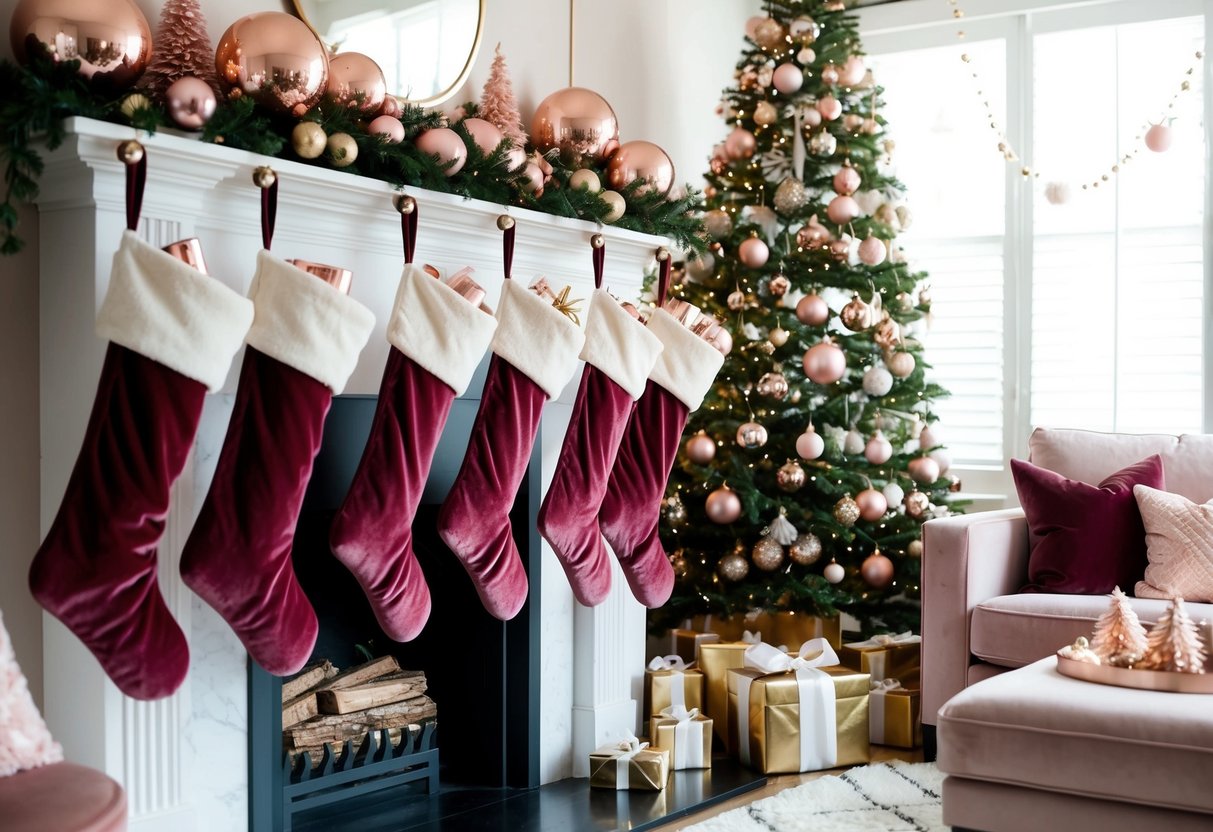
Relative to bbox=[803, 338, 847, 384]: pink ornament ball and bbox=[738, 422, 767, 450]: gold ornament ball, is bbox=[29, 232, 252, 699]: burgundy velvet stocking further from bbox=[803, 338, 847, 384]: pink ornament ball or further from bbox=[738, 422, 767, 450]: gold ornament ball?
bbox=[803, 338, 847, 384]: pink ornament ball

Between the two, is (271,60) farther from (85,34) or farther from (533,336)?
(533,336)

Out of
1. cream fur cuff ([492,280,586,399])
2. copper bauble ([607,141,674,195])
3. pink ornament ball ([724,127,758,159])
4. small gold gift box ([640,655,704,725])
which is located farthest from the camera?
pink ornament ball ([724,127,758,159])

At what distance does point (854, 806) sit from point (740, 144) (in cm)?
205

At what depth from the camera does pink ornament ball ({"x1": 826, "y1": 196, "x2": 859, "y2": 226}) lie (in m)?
3.62

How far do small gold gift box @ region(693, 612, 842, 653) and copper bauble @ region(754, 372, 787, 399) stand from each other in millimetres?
677

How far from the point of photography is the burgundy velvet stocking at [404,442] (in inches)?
89.0

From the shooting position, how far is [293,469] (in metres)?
2.08

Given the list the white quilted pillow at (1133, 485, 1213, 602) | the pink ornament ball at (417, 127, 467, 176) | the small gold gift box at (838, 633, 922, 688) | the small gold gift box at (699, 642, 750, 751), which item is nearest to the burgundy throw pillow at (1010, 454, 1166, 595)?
the white quilted pillow at (1133, 485, 1213, 602)

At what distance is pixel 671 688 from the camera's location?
3.23 m

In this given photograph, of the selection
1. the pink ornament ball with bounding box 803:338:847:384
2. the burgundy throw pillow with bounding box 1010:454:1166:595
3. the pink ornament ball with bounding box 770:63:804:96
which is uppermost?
the pink ornament ball with bounding box 770:63:804:96

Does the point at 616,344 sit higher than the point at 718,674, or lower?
higher

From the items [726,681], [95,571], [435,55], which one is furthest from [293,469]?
[726,681]

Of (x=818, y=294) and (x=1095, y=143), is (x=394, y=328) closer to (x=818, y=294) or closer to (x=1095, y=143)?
(x=818, y=294)

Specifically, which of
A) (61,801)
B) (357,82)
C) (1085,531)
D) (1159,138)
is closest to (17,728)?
(61,801)
